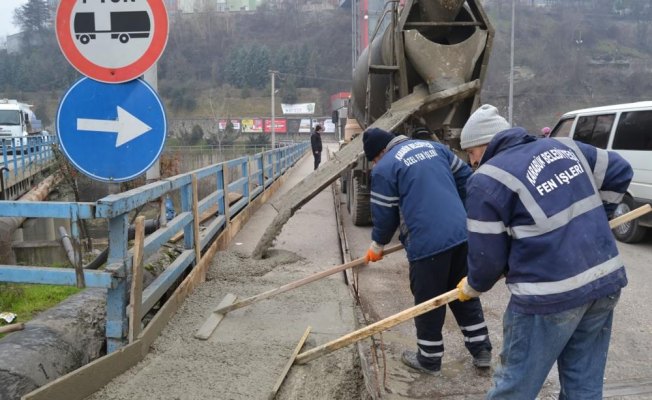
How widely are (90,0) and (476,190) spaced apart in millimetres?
2692

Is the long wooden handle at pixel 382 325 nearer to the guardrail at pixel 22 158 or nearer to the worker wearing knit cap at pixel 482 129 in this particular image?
the worker wearing knit cap at pixel 482 129

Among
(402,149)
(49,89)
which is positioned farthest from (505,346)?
(49,89)

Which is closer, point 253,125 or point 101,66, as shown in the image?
point 101,66

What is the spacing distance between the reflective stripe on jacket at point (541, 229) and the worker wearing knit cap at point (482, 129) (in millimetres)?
278

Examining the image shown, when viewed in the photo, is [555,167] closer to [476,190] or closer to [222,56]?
[476,190]

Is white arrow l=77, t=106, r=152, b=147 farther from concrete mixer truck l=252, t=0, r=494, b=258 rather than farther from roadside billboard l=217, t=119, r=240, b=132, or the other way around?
roadside billboard l=217, t=119, r=240, b=132

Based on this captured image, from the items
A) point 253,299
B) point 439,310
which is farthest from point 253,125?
point 439,310

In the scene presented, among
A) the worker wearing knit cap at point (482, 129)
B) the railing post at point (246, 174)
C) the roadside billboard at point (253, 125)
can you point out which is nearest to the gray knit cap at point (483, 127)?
the worker wearing knit cap at point (482, 129)

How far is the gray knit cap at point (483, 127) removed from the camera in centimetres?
261

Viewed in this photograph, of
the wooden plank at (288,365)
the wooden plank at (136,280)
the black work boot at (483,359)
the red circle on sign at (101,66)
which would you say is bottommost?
the black work boot at (483,359)

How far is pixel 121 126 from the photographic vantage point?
3354 millimetres

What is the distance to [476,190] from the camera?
2.26 meters

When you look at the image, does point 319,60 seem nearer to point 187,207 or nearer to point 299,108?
point 299,108

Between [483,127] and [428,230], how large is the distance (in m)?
1.01
